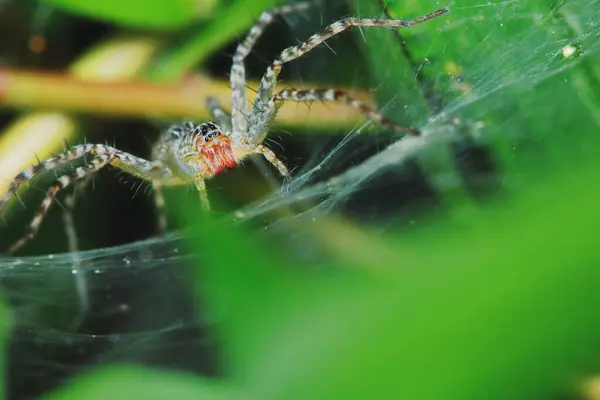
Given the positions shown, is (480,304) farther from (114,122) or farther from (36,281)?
(114,122)

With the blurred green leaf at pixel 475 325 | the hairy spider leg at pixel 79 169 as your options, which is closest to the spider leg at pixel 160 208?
the hairy spider leg at pixel 79 169

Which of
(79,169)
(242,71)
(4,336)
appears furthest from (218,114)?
(4,336)

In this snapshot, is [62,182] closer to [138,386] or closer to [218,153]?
[218,153]

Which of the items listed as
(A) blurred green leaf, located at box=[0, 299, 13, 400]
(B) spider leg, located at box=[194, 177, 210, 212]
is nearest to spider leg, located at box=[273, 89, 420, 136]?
(B) spider leg, located at box=[194, 177, 210, 212]

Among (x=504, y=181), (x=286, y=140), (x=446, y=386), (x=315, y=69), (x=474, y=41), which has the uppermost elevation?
(x=315, y=69)

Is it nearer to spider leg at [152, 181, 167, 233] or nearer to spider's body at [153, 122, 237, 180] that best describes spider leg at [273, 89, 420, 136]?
spider's body at [153, 122, 237, 180]

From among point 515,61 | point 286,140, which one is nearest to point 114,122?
point 286,140
